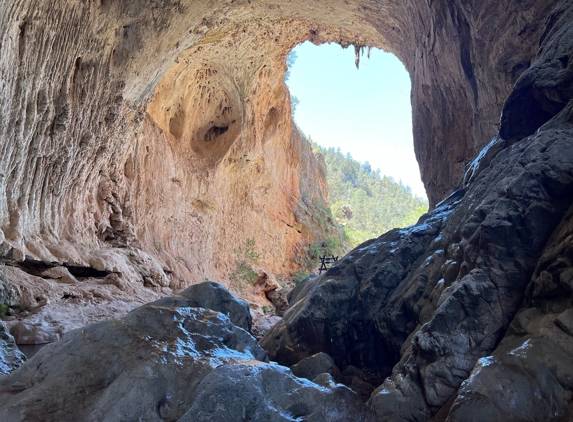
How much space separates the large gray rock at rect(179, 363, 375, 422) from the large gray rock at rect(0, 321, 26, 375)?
2.52 meters

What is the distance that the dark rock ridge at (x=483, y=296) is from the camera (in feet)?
9.20

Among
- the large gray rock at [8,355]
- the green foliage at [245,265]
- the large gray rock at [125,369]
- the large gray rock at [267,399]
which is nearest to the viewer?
the large gray rock at [267,399]

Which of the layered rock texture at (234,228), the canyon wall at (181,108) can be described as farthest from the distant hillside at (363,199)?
the layered rock texture at (234,228)

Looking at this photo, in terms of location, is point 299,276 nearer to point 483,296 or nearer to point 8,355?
point 8,355

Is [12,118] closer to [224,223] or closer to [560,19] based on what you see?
[560,19]

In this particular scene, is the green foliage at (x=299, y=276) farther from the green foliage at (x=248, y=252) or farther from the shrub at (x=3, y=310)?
the shrub at (x=3, y=310)

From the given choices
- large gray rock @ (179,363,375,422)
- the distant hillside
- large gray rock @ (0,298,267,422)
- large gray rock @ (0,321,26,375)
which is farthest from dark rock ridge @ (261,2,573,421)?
the distant hillside

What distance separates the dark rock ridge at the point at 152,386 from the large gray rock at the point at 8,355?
787 millimetres

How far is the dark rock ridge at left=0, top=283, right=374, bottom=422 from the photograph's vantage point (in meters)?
3.01

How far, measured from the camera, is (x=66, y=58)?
25.2ft

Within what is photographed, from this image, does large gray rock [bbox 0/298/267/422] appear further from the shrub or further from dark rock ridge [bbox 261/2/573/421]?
the shrub

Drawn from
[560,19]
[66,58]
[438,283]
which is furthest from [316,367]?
[66,58]

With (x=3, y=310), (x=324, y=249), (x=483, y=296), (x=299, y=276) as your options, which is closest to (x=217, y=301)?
(x=3, y=310)

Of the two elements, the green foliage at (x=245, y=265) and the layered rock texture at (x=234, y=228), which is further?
the green foliage at (x=245, y=265)
